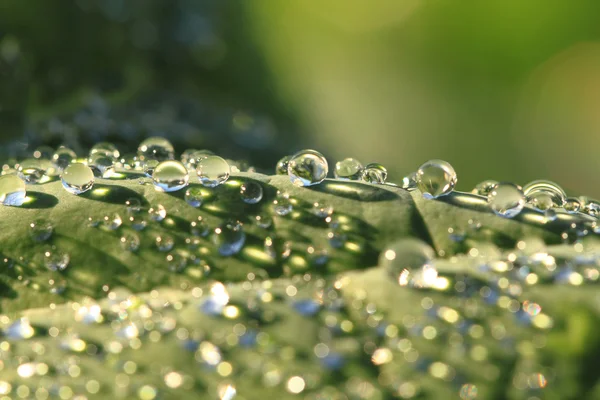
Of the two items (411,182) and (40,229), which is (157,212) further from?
(411,182)

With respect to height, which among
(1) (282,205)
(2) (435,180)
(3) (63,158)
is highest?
(2) (435,180)

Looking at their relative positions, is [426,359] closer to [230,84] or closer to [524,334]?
[524,334]

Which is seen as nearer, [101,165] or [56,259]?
[56,259]

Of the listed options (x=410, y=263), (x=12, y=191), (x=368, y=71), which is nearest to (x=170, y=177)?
(x=12, y=191)

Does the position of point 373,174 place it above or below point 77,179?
above

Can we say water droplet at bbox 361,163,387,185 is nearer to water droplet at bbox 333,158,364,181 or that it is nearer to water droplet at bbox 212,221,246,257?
water droplet at bbox 333,158,364,181

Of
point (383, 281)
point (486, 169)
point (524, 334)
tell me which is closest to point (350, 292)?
point (383, 281)

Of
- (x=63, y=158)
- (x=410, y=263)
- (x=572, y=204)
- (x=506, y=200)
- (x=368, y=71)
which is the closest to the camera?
(x=410, y=263)
